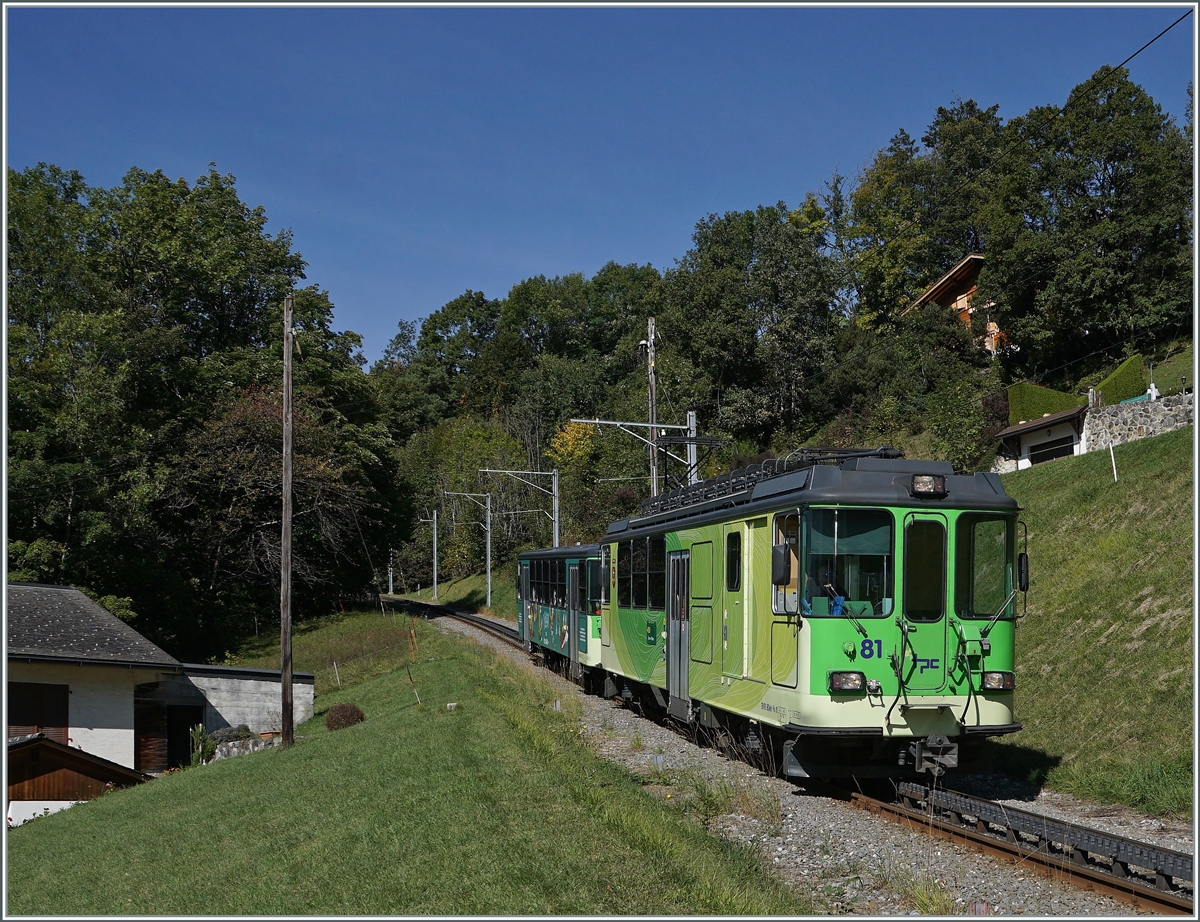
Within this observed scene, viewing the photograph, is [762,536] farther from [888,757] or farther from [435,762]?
[435,762]

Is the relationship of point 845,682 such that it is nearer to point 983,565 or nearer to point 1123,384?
point 983,565

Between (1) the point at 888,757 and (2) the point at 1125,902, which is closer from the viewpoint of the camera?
(2) the point at 1125,902

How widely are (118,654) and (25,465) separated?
31.2ft

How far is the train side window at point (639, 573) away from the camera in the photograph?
17406 mm

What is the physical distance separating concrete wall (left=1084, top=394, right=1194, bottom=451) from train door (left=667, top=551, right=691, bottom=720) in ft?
55.9

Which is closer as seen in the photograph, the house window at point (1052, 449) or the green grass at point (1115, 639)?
the green grass at point (1115, 639)

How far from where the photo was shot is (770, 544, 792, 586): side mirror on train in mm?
10375

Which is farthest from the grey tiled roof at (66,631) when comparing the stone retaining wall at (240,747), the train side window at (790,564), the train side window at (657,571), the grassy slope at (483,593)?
the grassy slope at (483,593)

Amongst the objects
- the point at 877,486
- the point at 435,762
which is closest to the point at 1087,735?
the point at 877,486

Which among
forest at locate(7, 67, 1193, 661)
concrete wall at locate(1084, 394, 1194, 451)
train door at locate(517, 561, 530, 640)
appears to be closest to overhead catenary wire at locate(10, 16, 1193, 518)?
forest at locate(7, 67, 1193, 661)

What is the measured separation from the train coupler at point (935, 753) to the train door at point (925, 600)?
49cm

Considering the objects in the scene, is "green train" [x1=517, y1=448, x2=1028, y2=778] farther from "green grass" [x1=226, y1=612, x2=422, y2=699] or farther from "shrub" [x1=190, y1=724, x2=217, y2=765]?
"green grass" [x1=226, y1=612, x2=422, y2=699]

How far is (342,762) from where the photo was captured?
17125 millimetres

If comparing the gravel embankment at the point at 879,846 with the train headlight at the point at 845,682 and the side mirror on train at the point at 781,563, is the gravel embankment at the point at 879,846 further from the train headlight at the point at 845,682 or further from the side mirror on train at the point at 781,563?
the side mirror on train at the point at 781,563
